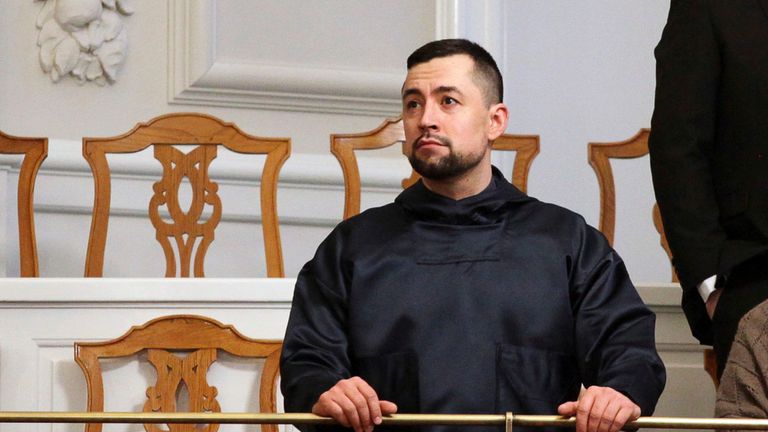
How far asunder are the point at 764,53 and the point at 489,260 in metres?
0.74

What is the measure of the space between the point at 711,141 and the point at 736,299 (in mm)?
345

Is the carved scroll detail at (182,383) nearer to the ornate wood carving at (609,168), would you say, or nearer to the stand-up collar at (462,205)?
the stand-up collar at (462,205)

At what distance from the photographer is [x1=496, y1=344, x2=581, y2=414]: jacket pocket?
2340mm

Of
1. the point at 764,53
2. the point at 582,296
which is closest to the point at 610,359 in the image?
the point at 582,296

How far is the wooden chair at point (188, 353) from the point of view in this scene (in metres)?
3.38

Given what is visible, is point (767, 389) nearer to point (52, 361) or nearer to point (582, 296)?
point (582, 296)

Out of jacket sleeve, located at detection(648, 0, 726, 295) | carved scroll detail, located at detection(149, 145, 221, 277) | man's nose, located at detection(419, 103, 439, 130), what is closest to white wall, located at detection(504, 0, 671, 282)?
carved scroll detail, located at detection(149, 145, 221, 277)

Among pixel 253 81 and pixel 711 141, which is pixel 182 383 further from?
pixel 253 81

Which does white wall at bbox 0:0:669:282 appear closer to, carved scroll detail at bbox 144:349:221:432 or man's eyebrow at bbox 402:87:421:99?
carved scroll detail at bbox 144:349:221:432

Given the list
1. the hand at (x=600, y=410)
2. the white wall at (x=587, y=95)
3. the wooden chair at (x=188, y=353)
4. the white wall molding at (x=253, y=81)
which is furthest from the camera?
the white wall at (x=587, y=95)

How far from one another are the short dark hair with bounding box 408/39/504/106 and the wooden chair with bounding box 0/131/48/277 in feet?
6.17

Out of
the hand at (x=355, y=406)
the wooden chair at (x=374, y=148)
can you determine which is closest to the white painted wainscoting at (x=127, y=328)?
the wooden chair at (x=374, y=148)

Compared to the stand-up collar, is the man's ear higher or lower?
higher

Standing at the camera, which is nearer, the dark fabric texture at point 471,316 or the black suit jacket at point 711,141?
the dark fabric texture at point 471,316
